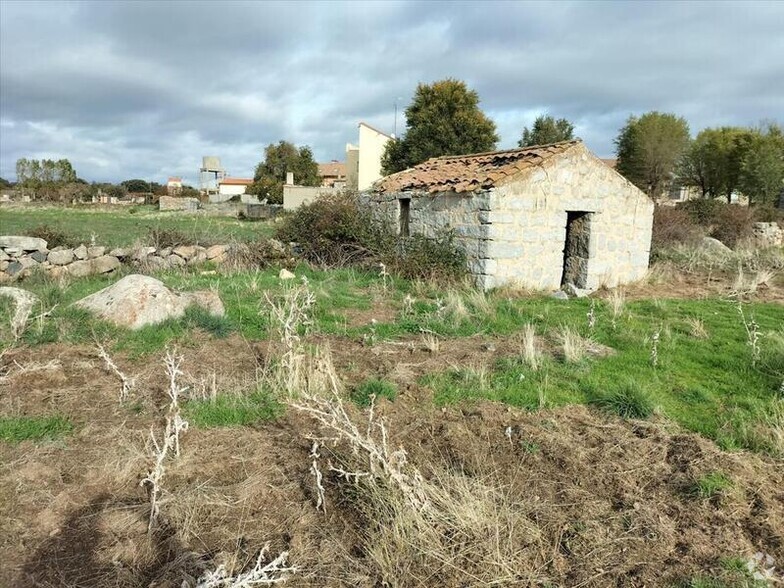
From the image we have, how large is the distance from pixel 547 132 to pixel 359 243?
76.1 ft

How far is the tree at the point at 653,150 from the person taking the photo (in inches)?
1324

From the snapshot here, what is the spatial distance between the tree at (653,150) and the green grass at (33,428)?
3499 centimetres

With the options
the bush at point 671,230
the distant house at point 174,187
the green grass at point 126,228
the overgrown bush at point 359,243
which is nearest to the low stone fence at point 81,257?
the green grass at point 126,228

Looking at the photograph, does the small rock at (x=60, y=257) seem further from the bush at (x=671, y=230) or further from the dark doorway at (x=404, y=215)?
the bush at (x=671, y=230)

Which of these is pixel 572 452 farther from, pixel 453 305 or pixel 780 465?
pixel 453 305

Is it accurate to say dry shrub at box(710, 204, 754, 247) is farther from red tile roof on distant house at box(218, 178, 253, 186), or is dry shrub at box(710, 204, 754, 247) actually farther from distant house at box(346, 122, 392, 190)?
red tile roof on distant house at box(218, 178, 253, 186)

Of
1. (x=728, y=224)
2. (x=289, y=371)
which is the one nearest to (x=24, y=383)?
(x=289, y=371)

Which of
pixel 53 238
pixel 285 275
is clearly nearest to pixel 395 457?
pixel 285 275

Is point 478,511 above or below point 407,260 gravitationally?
below

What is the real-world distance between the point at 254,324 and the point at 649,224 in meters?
10.6

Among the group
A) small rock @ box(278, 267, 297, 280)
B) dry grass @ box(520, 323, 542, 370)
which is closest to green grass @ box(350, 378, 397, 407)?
dry grass @ box(520, 323, 542, 370)

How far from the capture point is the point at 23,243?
11.1 m

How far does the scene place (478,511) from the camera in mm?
3031

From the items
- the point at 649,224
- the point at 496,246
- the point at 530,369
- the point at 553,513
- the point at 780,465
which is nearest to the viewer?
the point at 553,513
